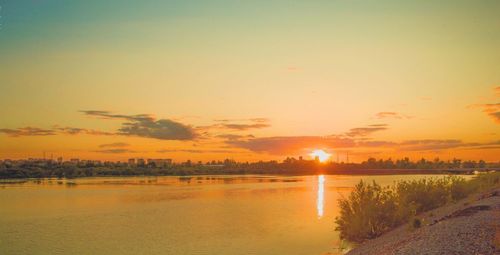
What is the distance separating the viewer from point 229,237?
78.5ft

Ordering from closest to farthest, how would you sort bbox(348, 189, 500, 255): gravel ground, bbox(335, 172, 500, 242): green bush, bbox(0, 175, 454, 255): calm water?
bbox(348, 189, 500, 255): gravel ground
bbox(0, 175, 454, 255): calm water
bbox(335, 172, 500, 242): green bush

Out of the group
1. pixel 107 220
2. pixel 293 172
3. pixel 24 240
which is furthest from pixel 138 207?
pixel 293 172

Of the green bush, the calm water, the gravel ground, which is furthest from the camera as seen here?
the green bush

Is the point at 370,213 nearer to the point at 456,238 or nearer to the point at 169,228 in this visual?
the point at 456,238

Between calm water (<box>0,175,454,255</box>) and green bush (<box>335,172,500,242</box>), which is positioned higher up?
green bush (<box>335,172,500,242</box>)

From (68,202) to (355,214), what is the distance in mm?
31529

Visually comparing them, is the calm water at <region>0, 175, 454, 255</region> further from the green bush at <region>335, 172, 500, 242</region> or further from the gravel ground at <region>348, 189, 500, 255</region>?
the gravel ground at <region>348, 189, 500, 255</region>

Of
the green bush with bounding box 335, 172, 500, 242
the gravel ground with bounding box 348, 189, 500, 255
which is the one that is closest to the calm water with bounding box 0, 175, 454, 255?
the green bush with bounding box 335, 172, 500, 242

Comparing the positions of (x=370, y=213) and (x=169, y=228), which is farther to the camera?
(x=169, y=228)

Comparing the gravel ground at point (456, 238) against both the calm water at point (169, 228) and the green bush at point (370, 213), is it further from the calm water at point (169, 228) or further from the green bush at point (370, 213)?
the calm water at point (169, 228)

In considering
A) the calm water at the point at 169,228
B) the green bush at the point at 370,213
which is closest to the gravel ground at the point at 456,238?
the green bush at the point at 370,213

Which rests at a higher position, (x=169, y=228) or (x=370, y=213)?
(x=370, y=213)

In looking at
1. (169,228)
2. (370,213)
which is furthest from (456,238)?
(169,228)

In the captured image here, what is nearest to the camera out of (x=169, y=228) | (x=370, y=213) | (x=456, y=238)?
(x=456, y=238)
